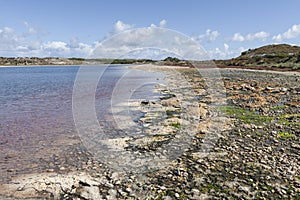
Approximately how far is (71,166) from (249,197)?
667 cm

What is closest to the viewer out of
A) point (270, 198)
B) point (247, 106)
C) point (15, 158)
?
point (270, 198)

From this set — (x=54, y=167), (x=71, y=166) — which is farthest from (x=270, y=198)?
(x=54, y=167)

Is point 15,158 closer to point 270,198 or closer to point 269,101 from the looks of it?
point 270,198

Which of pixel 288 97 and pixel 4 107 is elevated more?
pixel 288 97

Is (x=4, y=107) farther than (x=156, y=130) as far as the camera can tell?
Yes

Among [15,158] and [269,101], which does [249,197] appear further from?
[269,101]

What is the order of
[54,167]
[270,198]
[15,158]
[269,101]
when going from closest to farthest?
[270,198], [54,167], [15,158], [269,101]

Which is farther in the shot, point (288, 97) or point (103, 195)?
point (288, 97)

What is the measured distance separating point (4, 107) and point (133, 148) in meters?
17.4

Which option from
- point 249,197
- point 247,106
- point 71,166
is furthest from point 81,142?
point 247,106

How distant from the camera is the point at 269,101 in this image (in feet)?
72.8

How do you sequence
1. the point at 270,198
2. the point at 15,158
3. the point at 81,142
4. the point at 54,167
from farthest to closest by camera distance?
the point at 81,142
the point at 15,158
the point at 54,167
the point at 270,198

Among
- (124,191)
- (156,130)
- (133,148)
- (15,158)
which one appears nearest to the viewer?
(124,191)

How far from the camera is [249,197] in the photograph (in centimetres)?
723
